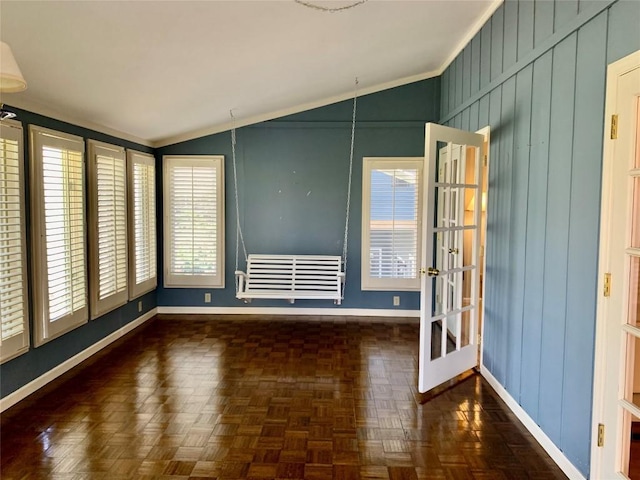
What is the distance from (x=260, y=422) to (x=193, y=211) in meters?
3.02

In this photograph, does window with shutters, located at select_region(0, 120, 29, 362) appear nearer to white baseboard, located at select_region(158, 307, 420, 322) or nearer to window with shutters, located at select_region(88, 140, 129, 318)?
window with shutters, located at select_region(88, 140, 129, 318)

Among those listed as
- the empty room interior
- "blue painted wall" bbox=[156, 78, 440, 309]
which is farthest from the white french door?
"blue painted wall" bbox=[156, 78, 440, 309]

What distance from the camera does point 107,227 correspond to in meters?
3.90

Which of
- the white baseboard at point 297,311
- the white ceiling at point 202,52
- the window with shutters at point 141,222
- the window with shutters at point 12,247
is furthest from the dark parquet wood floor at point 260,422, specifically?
the white ceiling at point 202,52

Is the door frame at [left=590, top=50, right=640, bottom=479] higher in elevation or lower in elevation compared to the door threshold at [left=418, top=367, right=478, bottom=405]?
higher

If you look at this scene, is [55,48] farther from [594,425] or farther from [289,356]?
[594,425]

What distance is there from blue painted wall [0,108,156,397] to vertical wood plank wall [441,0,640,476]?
3.20 meters

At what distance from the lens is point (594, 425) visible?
191cm

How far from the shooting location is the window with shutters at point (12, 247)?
2656mm

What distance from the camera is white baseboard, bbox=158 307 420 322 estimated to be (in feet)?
16.8

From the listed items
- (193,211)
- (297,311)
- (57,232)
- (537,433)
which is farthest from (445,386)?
(193,211)

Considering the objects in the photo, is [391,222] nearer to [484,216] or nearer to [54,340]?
[484,216]

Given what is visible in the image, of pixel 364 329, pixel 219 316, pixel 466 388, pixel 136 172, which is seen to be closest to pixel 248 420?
pixel 466 388

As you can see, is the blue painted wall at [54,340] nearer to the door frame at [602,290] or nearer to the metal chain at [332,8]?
the metal chain at [332,8]
